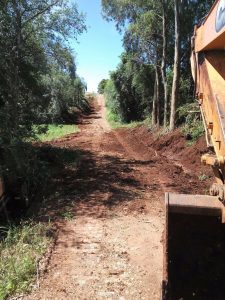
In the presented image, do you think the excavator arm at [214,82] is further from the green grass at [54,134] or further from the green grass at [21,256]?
the green grass at [54,134]

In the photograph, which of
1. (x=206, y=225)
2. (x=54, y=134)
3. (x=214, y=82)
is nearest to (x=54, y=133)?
(x=54, y=134)

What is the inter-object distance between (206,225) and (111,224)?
3.73 metres

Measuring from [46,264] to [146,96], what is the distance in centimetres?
2714

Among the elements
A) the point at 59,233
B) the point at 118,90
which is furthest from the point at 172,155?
the point at 118,90

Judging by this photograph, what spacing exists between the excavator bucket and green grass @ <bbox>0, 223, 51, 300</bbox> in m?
2.10

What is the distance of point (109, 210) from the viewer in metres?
8.22

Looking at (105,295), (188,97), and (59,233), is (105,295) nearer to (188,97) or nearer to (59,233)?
(59,233)

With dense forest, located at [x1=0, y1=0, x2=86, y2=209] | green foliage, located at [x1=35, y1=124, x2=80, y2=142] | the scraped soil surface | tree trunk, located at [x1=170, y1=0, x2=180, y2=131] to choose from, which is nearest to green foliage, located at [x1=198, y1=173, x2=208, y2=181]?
the scraped soil surface

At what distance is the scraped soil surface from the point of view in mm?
5250

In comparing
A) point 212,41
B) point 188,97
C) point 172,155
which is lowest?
point 172,155

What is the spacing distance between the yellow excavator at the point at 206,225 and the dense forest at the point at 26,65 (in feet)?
20.8

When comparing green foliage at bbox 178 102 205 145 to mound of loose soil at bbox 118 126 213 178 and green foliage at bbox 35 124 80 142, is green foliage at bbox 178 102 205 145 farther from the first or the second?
green foliage at bbox 35 124 80 142

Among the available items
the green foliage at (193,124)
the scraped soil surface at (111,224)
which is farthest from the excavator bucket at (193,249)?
the green foliage at (193,124)

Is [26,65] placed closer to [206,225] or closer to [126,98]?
[206,225]
